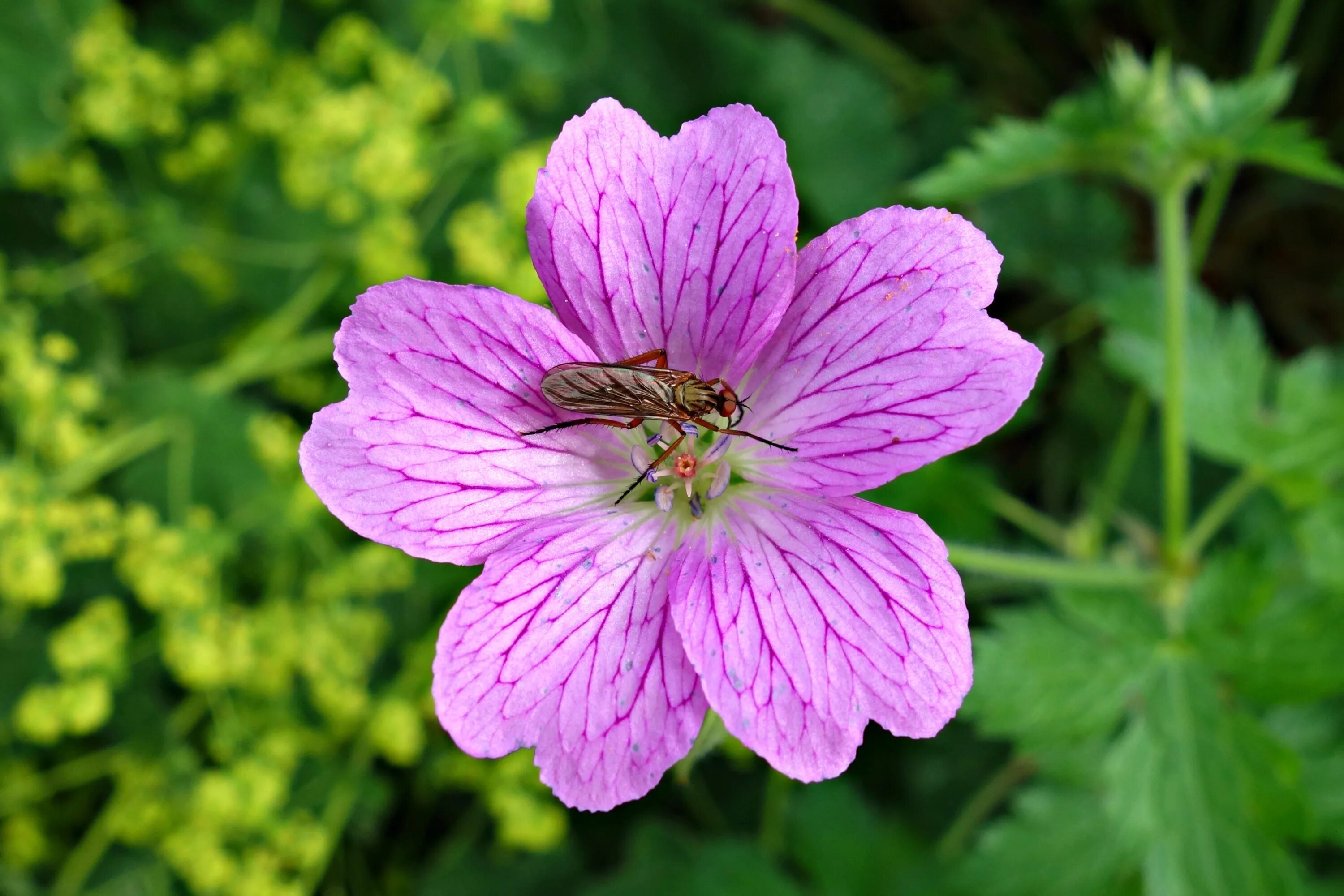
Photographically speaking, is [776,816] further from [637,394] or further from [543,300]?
[637,394]

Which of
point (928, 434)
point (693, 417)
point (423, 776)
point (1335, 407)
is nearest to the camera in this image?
point (928, 434)

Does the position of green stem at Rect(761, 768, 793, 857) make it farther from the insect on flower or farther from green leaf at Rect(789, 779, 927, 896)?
the insect on flower

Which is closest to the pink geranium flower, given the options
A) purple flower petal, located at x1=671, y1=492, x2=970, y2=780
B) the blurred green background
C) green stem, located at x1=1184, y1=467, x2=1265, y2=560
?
purple flower petal, located at x1=671, y1=492, x2=970, y2=780

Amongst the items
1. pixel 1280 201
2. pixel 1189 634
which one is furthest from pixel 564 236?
pixel 1280 201

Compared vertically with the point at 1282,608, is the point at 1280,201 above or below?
above

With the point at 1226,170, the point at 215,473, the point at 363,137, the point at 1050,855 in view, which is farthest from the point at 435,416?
the point at 1226,170

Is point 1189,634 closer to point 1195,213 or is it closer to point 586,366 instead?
point 586,366
